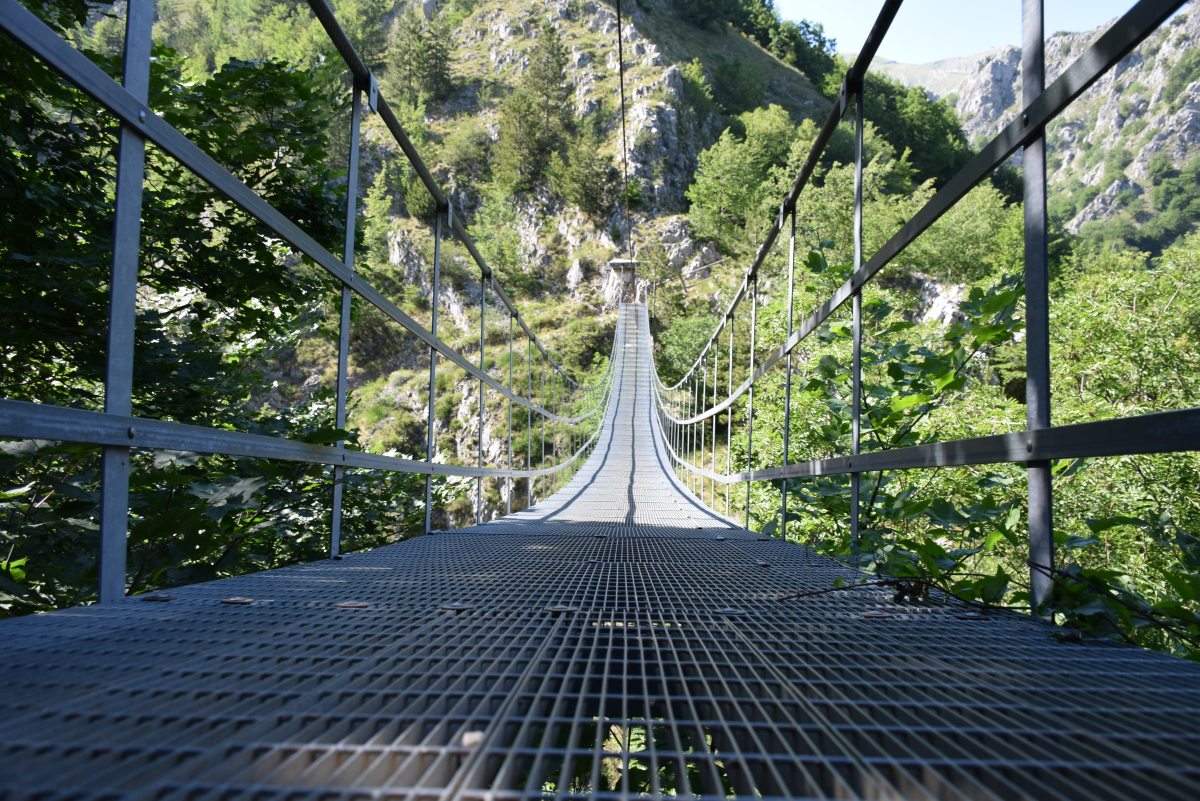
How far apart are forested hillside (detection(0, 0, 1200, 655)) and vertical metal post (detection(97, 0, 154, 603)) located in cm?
26

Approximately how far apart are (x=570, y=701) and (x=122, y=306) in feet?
2.69

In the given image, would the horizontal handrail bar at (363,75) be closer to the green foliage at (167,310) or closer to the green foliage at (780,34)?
the green foliage at (167,310)

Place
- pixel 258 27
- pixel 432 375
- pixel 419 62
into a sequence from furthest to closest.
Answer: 1. pixel 258 27
2. pixel 419 62
3. pixel 432 375

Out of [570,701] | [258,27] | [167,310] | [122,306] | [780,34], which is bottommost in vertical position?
[570,701]

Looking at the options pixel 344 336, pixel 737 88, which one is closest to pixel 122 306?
pixel 344 336

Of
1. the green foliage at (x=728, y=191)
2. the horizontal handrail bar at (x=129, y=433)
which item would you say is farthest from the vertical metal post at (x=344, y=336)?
the green foliage at (x=728, y=191)

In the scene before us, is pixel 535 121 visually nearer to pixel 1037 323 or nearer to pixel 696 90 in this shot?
pixel 696 90

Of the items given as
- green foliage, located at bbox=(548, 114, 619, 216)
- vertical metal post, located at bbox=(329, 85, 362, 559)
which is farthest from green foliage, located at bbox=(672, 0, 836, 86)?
vertical metal post, located at bbox=(329, 85, 362, 559)

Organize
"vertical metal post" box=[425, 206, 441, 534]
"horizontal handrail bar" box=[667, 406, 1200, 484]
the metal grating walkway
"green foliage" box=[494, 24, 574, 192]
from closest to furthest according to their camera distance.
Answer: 1. the metal grating walkway
2. "horizontal handrail bar" box=[667, 406, 1200, 484]
3. "vertical metal post" box=[425, 206, 441, 534]
4. "green foliage" box=[494, 24, 574, 192]

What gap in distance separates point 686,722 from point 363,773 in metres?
0.28

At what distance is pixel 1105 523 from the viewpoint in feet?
3.29

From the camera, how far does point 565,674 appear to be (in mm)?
726

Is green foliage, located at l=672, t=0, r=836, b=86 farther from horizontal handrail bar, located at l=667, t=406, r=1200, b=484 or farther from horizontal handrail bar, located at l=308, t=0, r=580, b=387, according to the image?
horizontal handrail bar, located at l=667, t=406, r=1200, b=484

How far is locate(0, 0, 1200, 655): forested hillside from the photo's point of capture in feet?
5.12
